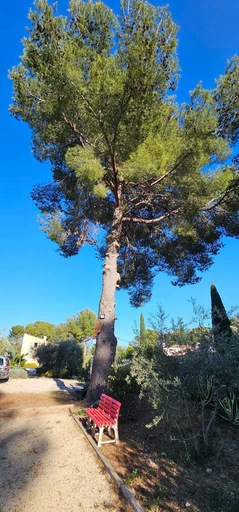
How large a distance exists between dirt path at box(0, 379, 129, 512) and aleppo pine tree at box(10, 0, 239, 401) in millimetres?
1629

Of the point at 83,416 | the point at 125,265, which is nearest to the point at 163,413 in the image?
the point at 83,416

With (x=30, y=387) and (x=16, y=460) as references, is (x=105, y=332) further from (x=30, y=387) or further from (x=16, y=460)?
(x=30, y=387)

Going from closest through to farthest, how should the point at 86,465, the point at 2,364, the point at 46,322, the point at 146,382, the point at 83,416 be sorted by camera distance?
the point at 86,465 < the point at 146,382 < the point at 83,416 < the point at 2,364 < the point at 46,322

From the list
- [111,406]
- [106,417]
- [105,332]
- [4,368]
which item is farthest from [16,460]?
[4,368]

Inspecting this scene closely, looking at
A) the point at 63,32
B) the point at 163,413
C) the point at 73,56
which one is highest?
the point at 63,32

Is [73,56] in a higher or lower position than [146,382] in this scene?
higher

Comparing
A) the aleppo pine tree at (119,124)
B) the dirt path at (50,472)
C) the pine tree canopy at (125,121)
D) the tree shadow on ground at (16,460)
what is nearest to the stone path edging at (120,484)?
the dirt path at (50,472)

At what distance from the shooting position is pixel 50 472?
11.4 ft

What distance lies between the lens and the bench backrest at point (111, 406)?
442 cm

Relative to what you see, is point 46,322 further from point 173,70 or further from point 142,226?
point 173,70

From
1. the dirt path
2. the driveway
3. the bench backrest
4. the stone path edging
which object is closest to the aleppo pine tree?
the bench backrest

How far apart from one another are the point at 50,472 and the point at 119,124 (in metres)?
6.46

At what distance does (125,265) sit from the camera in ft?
33.4

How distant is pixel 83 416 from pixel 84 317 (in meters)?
39.9
